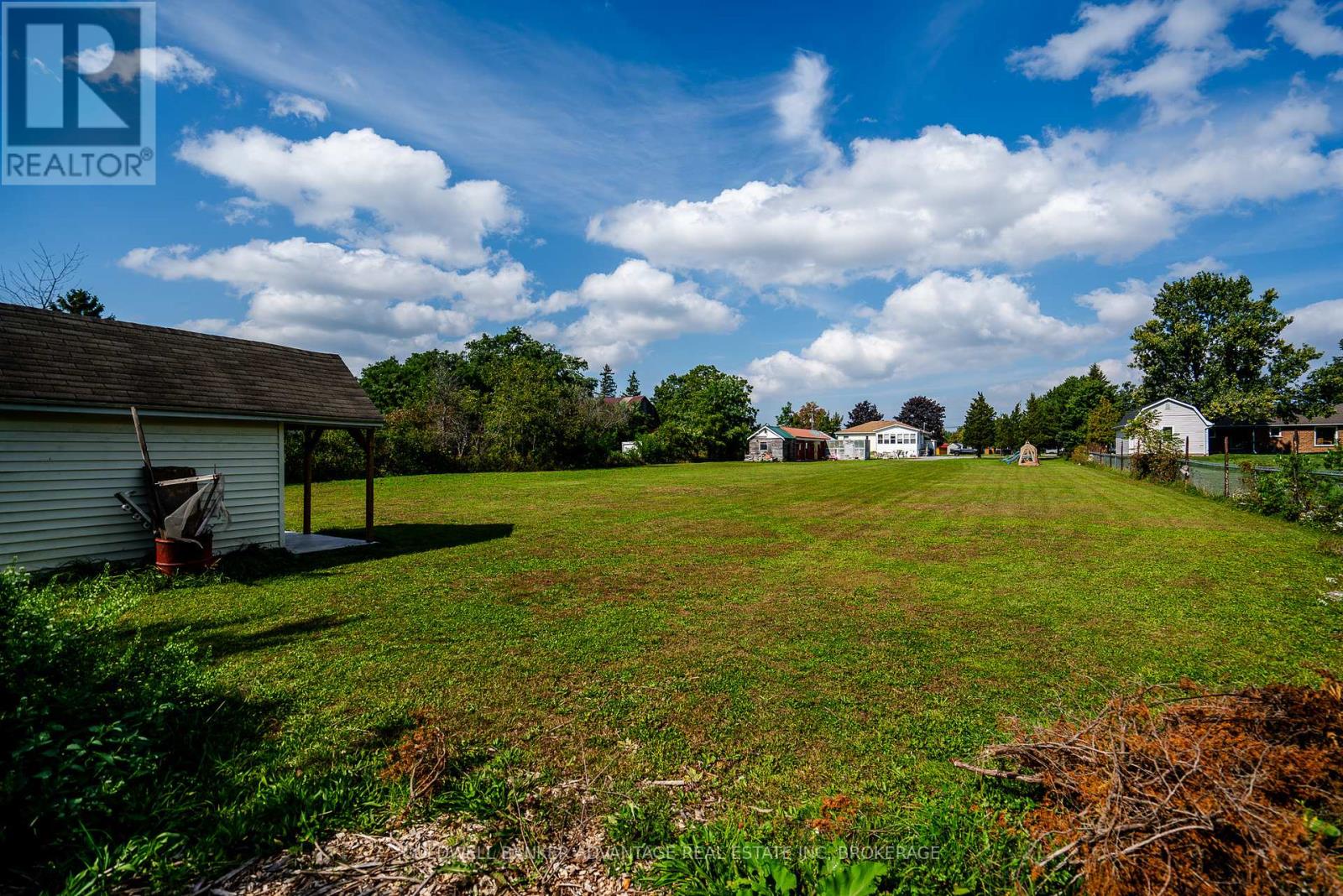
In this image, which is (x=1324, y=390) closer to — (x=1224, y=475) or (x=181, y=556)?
(x=1224, y=475)

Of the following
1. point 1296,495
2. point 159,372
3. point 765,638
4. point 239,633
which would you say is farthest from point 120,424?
point 1296,495

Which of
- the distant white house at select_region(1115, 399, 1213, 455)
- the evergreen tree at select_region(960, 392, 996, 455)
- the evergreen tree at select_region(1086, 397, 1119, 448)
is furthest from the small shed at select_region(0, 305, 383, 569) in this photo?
the evergreen tree at select_region(960, 392, 996, 455)

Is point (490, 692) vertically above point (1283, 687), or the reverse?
point (1283, 687)

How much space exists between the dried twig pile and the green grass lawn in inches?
22.1

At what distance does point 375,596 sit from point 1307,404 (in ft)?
182

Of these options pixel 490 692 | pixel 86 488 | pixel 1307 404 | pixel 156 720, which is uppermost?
pixel 1307 404

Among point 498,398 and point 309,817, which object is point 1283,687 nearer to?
point 309,817

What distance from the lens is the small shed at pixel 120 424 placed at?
7707 mm

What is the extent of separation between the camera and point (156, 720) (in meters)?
3.33

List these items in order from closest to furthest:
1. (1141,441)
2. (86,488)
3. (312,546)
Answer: (86,488), (312,546), (1141,441)

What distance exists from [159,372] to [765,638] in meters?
10.3

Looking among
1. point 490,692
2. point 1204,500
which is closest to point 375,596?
point 490,692

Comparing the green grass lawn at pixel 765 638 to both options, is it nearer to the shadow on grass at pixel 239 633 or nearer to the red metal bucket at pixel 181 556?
the shadow on grass at pixel 239 633

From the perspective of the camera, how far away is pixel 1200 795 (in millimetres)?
2328
